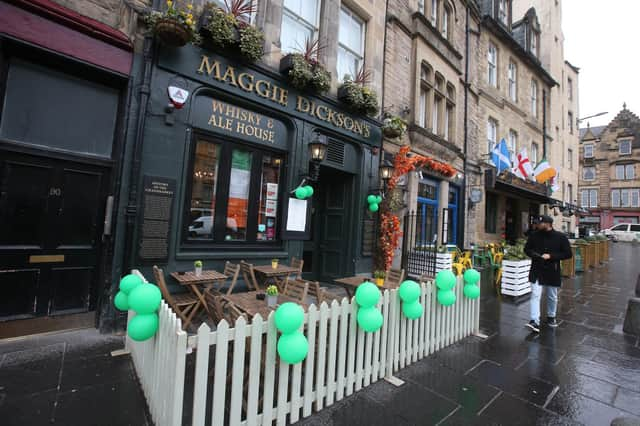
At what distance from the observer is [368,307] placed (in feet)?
9.64

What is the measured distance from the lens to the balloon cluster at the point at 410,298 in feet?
11.1

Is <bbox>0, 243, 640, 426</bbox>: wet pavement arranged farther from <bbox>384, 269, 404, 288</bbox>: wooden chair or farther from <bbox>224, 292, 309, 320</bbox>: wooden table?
<bbox>384, 269, 404, 288</bbox>: wooden chair

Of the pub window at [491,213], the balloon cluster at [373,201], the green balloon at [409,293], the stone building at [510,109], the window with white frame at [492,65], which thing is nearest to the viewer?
the green balloon at [409,293]

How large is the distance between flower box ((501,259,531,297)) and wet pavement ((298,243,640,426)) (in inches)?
61.7

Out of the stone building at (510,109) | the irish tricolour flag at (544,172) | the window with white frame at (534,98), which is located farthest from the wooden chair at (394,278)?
the window with white frame at (534,98)

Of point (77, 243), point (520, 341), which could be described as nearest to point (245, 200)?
point (77, 243)

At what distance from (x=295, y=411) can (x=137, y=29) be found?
19.0 feet

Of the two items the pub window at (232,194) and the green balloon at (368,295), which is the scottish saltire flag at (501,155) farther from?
the green balloon at (368,295)

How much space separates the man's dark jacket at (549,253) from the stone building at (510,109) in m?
7.78

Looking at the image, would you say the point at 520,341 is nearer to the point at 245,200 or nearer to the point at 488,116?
the point at 245,200

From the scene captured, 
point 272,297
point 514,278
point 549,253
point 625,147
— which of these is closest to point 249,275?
point 272,297

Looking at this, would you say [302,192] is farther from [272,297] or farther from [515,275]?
[515,275]

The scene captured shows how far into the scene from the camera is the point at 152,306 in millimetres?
2549

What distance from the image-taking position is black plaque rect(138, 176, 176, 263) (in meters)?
4.61
